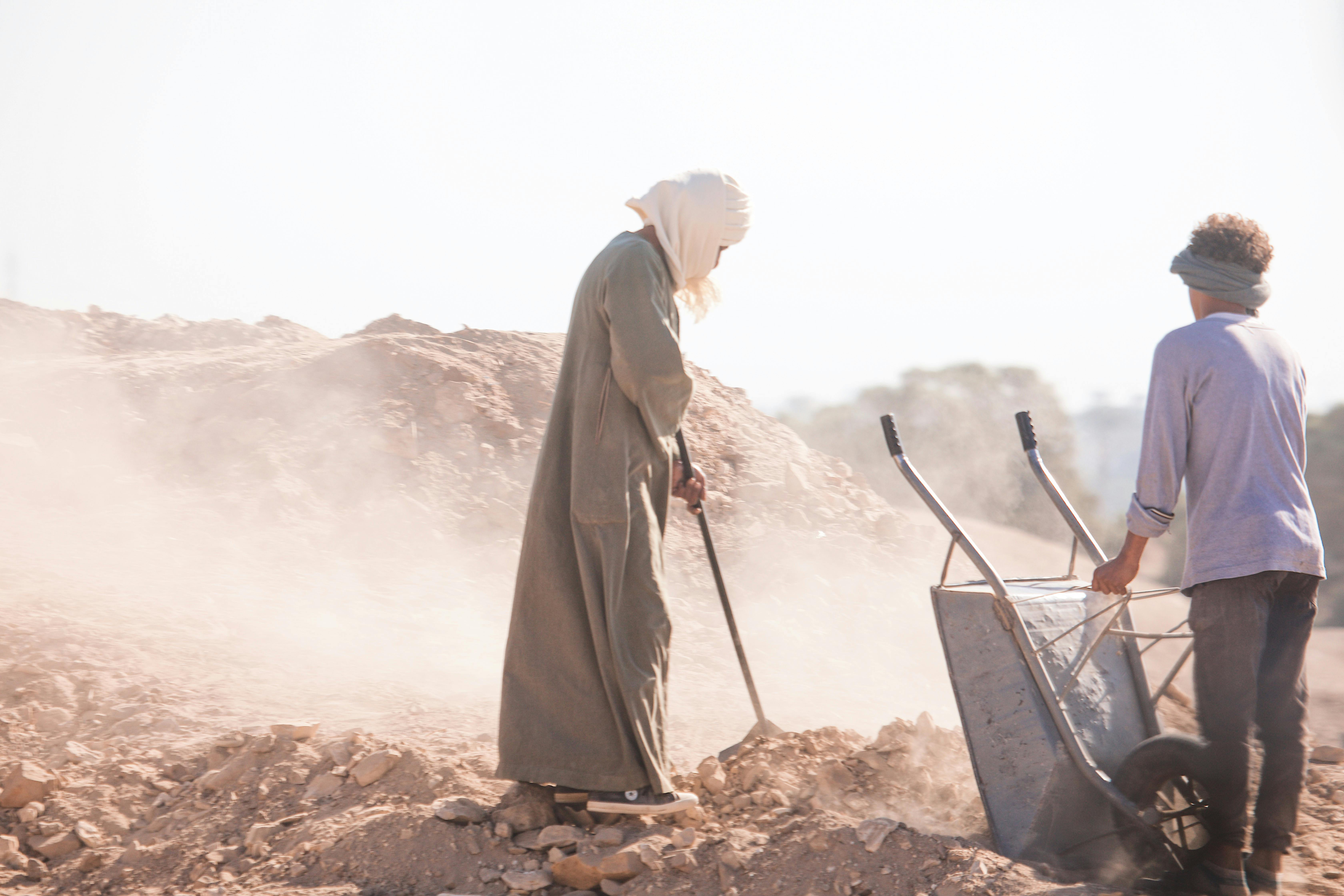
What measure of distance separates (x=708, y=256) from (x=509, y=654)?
1.30 meters

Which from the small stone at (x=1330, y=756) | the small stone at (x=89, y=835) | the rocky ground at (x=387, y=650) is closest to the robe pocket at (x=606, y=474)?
the rocky ground at (x=387, y=650)

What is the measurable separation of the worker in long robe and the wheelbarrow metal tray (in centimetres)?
86

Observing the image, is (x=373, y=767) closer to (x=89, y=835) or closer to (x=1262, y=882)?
(x=89, y=835)

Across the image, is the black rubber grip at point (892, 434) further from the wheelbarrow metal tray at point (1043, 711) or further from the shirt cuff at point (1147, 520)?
the shirt cuff at point (1147, 520)

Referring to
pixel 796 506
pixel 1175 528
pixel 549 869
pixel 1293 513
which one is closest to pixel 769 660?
pixel 796 506

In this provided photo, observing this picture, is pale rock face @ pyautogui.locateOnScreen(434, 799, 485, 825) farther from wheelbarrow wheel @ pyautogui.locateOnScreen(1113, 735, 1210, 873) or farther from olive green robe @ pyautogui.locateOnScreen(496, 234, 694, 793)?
wheelbarrow wheel @ pyautogui.locateOnScreen(1113, 735, 1210, 873)

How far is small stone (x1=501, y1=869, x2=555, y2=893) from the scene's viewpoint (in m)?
2.61

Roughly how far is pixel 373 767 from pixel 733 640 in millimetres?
1253

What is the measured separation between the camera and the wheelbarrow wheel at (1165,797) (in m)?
2.57

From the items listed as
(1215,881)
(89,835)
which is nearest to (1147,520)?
(1215,881)

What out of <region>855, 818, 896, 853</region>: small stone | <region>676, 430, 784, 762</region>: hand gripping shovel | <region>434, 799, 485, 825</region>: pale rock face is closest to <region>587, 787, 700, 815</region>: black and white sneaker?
<region>434, 799, 485, 825</region>: pale rock face

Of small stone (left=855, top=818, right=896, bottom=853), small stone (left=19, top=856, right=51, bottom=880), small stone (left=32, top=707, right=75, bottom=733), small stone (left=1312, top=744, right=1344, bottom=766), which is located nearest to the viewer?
small stone (left=855, top=818, right=896, bottom=853)

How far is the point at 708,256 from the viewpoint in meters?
2.96

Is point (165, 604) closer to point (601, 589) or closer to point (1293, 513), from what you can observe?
point (601, 589)
